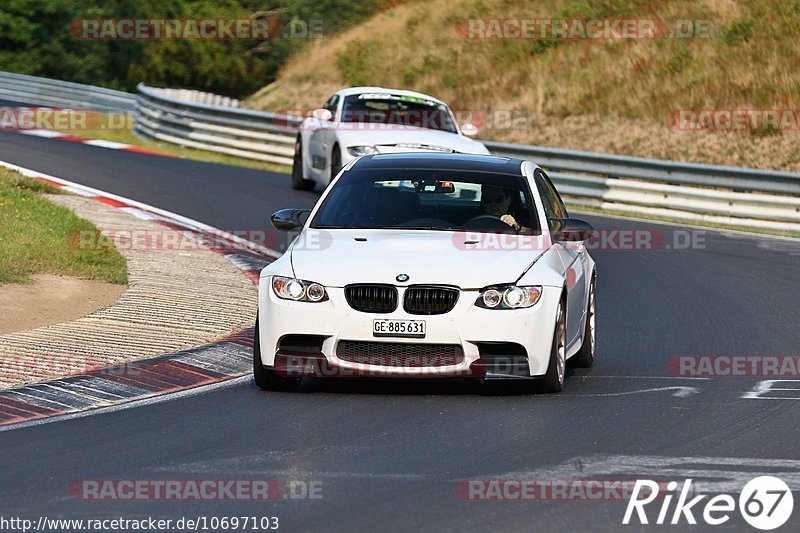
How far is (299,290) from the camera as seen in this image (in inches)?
393

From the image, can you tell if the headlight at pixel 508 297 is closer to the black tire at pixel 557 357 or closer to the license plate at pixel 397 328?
the black tire at pixel 557 357

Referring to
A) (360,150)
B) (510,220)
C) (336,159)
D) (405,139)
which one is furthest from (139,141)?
(510,220)

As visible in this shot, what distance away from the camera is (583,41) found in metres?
40.3

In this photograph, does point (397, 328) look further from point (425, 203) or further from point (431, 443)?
point (425, 203)

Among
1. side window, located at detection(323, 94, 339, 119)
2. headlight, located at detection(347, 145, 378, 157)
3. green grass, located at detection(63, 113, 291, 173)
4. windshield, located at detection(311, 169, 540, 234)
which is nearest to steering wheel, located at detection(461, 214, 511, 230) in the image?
windshield, located at detection(311, 169, 540, 234)

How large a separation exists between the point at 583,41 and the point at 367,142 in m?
20.2

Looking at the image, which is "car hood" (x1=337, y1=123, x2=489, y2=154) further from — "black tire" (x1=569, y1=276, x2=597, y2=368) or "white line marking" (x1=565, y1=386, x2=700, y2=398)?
"white line marking" (x1=565, y1=386, x2=700, y2=398)

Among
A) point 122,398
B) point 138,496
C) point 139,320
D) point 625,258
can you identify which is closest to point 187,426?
point 122,398

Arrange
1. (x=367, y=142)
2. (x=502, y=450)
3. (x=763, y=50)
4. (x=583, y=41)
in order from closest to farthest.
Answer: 1. (x=502, y=450)
2. (x=367, y=142)
3. (x=763, y=50)
4. (x=583, y=41)

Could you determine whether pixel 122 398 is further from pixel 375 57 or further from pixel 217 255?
pixel 375 57

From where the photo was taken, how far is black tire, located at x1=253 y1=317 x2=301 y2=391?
10.1 m

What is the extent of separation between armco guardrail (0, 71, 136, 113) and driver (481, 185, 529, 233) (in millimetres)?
28775

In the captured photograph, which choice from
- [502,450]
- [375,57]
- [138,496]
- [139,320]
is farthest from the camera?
[375,57]

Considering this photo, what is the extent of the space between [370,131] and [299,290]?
11.8 metres
